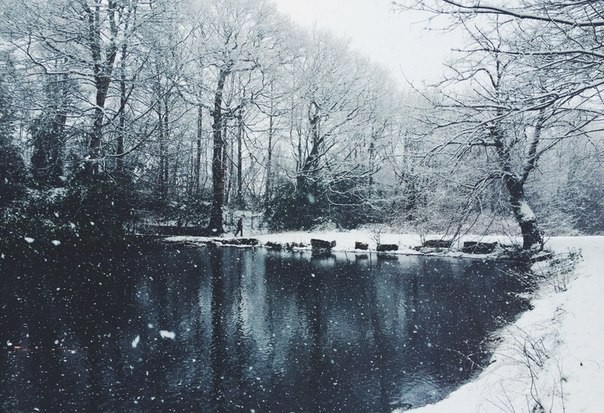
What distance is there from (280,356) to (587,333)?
14.4ft

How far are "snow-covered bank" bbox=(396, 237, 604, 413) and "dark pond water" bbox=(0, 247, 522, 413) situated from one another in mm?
685

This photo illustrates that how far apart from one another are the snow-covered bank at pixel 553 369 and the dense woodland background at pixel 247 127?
1.96 metres

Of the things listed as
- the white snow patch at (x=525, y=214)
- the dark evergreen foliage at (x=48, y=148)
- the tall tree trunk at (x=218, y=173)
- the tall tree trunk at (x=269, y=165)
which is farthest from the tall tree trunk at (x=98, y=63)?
the white snow patch at (x=525, y=214)

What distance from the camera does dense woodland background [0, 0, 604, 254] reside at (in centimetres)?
596

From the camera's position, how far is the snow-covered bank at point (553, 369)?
331cm

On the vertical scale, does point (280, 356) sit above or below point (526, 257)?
below

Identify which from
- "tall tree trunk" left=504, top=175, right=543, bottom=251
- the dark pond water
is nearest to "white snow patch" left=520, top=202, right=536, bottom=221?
"tall tree trunk" left=504, top=175, right=543, bottom=251

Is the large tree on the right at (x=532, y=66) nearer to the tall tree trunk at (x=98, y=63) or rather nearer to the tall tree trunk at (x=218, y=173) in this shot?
the tall tree trunk at (x=98, y=63)

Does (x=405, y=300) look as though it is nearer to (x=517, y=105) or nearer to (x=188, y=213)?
(x=517, y=105)

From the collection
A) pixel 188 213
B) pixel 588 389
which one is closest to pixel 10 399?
pixel 588 389

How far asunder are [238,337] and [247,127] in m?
16.6

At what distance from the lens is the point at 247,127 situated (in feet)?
73.8

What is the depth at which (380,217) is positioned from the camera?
88.8 feet

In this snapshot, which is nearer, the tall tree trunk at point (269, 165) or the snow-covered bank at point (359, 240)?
the snow-covered bank at point (359, 240)
